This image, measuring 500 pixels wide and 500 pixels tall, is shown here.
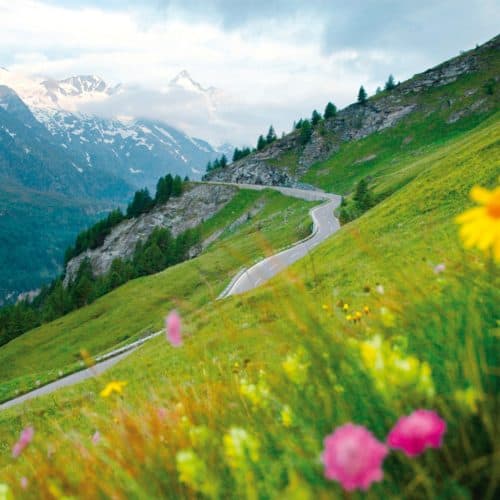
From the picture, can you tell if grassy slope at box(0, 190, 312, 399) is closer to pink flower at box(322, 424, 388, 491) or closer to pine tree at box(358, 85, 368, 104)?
pink flower at box(322, 424, 388, 491)

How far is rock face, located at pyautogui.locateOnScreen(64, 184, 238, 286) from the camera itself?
449ft

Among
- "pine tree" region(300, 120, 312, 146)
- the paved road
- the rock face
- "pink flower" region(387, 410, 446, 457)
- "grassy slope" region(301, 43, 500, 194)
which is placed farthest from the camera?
"pine tree" region(300, 120, 312, 146)

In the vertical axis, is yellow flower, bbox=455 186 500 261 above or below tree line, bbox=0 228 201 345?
below

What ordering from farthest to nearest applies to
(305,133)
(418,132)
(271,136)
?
(271,136)
(305,133)
(418,132)

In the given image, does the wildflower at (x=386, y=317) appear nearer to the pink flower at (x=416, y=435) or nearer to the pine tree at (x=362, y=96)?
the pink flower at (x=416, y=435)

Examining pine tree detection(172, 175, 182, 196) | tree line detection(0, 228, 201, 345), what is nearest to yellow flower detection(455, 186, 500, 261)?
tree line detection(0, 228, 201, 345)

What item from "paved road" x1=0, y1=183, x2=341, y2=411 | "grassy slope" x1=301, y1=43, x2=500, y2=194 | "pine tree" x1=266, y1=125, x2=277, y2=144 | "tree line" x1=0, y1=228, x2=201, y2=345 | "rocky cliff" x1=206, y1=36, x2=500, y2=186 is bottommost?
"paved road" x1=0, y1=183, x2=341, y2=411

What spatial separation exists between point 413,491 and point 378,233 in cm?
2495

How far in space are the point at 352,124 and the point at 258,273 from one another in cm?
13711

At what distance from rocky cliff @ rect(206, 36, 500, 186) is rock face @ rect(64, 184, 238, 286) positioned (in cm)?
1667

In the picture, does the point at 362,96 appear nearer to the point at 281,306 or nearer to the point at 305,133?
the point at 305,133

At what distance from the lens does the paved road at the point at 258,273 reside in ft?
29.9

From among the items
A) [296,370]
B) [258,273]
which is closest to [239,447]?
[296,370]

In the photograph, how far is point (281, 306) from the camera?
2848 mm
